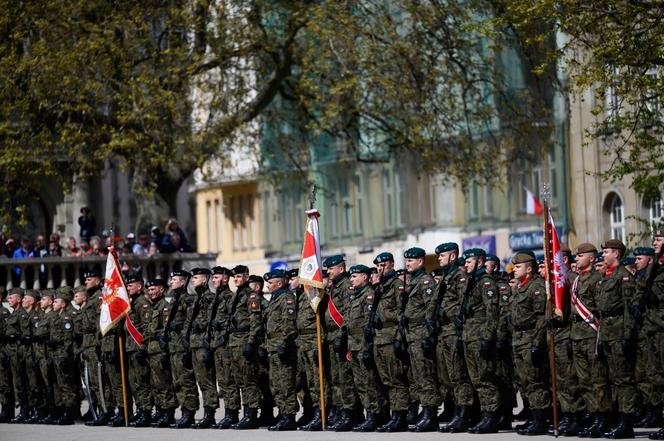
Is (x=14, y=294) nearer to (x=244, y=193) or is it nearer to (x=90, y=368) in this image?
(x=90, y=368)

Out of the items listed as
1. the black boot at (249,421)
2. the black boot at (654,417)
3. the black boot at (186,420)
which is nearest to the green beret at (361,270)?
the black boot at (249,421)

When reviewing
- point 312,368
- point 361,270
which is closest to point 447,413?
point 312,368

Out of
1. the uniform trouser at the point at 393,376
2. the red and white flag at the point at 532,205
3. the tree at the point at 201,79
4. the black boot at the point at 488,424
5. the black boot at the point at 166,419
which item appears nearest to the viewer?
the black boot at the point at 488,424

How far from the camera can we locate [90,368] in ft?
82.3

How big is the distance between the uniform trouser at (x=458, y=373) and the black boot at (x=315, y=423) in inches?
88.6

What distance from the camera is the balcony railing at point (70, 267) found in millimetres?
31547

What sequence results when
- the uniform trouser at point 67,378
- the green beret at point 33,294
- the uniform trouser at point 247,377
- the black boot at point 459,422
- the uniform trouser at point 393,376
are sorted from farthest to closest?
the green beret at point 33,294
the uniform trouser at point 67,378
the uniform trouser at point 247,377
the uniform trouser at point 393,376
the black boot at point 459,422

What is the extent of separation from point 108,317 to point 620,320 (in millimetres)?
8156

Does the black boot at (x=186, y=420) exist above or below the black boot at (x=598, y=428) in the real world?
below

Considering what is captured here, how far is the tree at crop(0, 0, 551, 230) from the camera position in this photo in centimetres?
3256

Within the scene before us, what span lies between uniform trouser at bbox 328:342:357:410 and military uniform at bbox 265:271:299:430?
64 centimetres

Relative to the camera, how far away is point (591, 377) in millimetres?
18828

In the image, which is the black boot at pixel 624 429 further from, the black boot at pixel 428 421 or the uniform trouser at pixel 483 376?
the black boot at pixel 428 421

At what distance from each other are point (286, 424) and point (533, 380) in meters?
3.95
